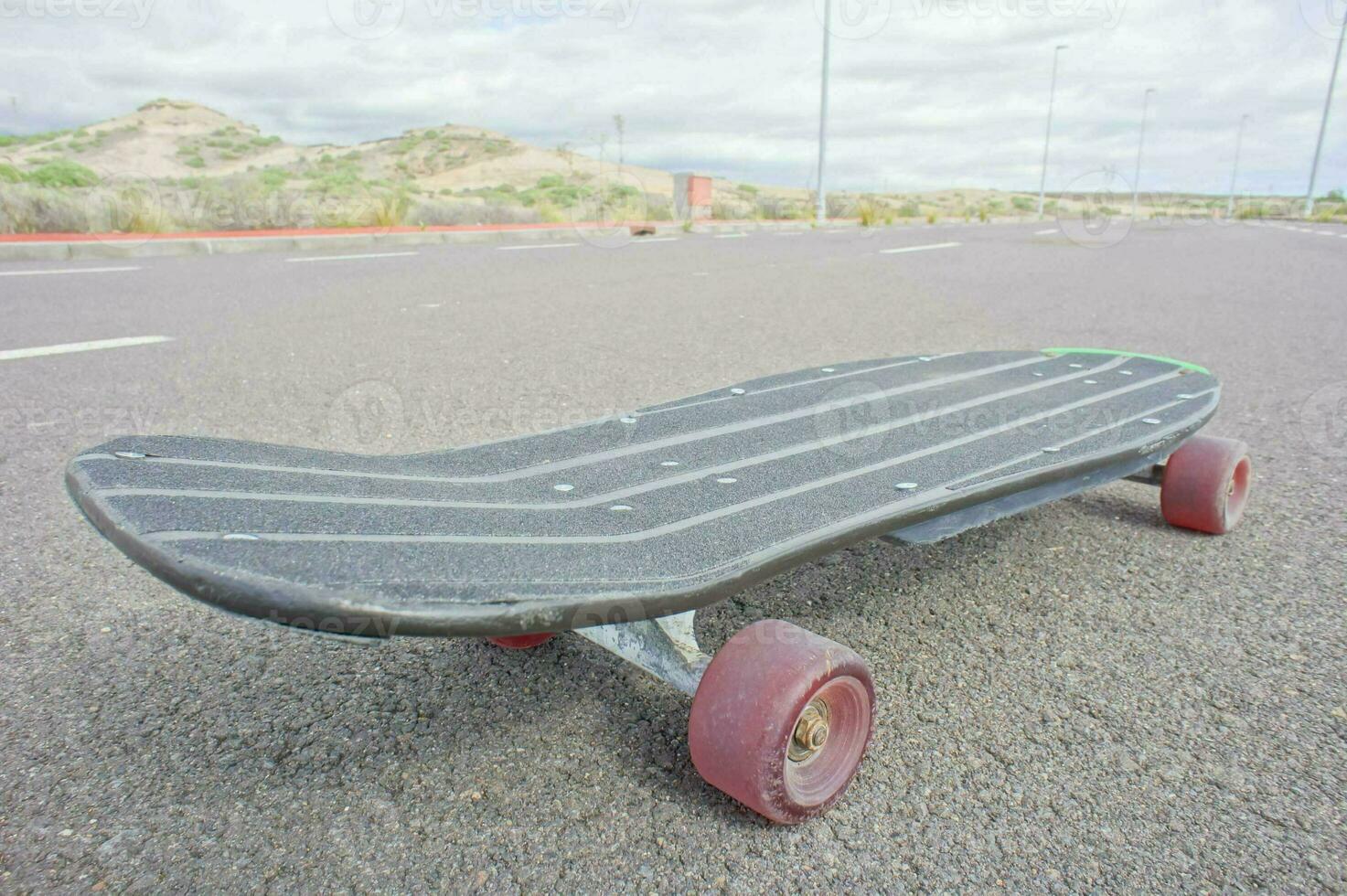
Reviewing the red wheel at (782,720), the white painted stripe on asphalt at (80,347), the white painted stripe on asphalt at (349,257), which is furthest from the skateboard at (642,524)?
the white painted stripe on asphalt at (349,257)

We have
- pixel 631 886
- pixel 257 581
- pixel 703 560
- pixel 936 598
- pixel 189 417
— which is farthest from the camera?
pixel 189 417

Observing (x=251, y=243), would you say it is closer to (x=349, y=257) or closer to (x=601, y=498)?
(x=349, y=257)

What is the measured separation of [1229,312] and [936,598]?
5.44m

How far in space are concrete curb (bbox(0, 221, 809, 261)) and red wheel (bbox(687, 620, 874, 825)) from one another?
9.45 metres

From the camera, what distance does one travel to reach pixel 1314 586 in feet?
6.21

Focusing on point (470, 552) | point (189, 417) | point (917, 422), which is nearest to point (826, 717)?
point (470, 552)

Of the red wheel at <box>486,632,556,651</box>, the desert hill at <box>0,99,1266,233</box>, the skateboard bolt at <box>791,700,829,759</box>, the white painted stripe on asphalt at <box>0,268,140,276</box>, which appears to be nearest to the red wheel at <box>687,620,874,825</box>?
the skateboard bolt at <box>791,700,829,759</box>

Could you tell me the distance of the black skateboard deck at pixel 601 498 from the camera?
97 centimetres

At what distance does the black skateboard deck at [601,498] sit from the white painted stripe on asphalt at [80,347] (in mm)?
3185

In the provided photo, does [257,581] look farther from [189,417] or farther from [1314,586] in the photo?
Result: [189,417]

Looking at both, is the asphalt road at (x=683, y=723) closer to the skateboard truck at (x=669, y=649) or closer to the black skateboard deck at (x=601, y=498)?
the skateboard truck at (x=669, y=649)

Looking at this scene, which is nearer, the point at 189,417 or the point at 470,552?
the point at 470,552

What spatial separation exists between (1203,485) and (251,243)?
393 inches

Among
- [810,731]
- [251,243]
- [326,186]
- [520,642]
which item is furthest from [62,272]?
[326,186]
